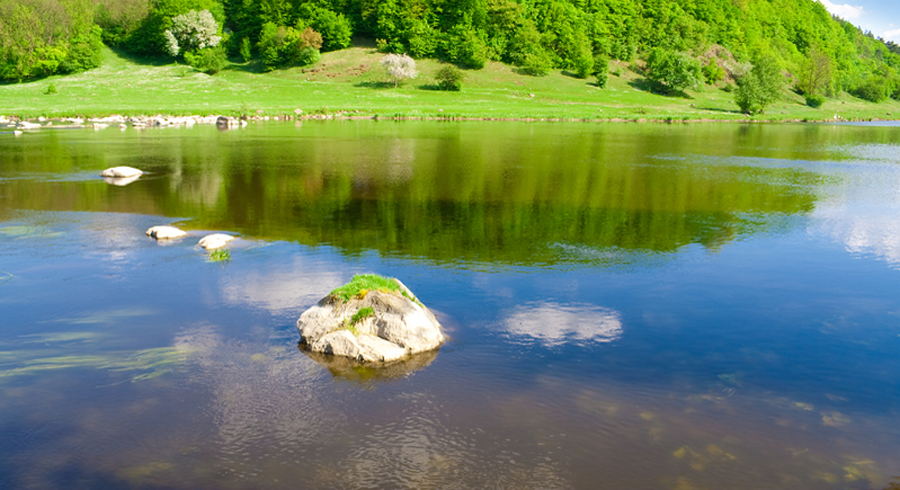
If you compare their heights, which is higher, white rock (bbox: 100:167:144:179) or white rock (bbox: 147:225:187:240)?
white rock (bbox: 100:167:144:179)

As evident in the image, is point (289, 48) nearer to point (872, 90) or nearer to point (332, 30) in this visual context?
point (332, 30)

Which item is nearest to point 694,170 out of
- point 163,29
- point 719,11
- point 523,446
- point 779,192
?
point 779,192

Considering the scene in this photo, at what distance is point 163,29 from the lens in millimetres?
126188

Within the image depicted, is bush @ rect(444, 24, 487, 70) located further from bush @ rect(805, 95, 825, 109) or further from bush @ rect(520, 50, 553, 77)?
bush @ rect(805, 95, 825, 109)

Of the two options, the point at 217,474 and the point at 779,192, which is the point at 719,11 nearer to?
the point at 779,192

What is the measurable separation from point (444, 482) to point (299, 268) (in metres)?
9.24

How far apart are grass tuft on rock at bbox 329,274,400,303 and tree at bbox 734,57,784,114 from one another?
4213 inches

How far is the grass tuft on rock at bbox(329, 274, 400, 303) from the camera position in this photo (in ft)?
37.2

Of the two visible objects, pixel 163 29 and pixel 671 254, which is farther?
pixel 163 29

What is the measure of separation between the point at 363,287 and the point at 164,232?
32.3 feet

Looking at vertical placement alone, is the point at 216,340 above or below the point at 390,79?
below

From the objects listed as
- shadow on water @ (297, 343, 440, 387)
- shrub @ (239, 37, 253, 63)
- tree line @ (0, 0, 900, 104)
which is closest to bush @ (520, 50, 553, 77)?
tree line @ (0, 0, 900, 104)

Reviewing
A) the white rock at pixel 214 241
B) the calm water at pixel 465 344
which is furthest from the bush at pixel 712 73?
the white rock at pixel 214 241

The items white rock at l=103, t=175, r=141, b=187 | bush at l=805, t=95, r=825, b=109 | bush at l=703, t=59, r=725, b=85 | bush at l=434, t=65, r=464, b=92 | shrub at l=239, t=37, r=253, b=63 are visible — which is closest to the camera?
white rock at l=103, t=175, r=141, b=187
